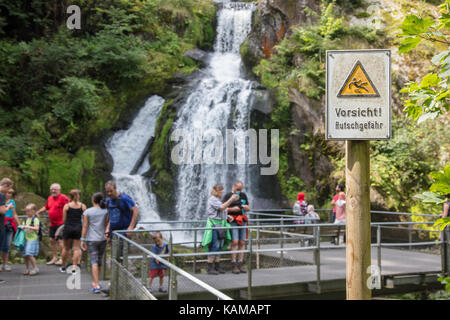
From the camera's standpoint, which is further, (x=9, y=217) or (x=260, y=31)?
(x=260, y=31)

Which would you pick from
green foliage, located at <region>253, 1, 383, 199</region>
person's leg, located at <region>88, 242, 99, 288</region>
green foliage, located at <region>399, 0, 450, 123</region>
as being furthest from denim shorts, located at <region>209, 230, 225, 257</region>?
green foliage, located at <region>253, 1, 383, 199</region>

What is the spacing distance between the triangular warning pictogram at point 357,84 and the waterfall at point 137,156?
17290mm

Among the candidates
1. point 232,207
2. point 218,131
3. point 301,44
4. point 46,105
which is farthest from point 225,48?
point 232,207

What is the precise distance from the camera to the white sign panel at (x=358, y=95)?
2.90 m

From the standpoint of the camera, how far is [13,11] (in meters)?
23.1

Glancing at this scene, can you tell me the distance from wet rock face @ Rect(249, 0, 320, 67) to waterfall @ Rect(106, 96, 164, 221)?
687cm

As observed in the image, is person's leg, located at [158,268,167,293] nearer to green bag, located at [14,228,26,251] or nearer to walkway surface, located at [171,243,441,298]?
walkway surface, located at [171,243,441,298]

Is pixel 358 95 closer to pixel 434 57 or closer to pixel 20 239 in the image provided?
pixel 434 57

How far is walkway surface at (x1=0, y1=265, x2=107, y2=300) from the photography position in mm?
7684

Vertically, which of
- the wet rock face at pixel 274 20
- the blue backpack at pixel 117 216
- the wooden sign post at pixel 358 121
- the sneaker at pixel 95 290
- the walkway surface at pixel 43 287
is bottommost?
the walkway surface at pixel 43 287

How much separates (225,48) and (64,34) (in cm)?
983

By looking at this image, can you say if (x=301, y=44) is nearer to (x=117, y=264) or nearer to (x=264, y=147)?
(x=264, y=147)

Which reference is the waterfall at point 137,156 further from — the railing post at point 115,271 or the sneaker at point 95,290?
the railing post at point 115,271

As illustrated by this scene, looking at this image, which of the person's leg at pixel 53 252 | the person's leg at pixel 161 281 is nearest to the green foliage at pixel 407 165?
the person's leg at pixel 53 252
